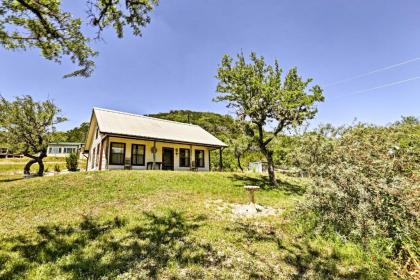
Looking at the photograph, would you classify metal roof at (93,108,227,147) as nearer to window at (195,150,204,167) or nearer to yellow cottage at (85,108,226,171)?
yellow cottage at (85,108,226,171)

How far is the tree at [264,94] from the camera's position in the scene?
14.3 m

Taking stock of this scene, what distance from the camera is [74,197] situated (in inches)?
365

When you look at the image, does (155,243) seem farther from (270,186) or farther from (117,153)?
(117,153)

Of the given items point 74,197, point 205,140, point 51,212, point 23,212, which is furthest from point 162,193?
point 205,140

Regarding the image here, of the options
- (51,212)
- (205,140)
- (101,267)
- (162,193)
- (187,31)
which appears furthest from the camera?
(205,140)

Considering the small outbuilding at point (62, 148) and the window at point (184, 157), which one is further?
the small outbuilding at point (62, 148)

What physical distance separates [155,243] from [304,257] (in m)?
3.39

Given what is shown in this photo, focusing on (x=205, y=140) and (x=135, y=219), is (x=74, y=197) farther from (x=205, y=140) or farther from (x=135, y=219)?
(x=205, y=140)

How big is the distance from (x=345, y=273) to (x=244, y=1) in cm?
1058

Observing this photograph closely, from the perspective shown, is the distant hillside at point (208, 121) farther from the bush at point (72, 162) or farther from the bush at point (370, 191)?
the bush at point (370, 191)

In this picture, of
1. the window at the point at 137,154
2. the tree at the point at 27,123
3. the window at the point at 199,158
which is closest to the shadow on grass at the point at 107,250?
the window at the point at 137,154

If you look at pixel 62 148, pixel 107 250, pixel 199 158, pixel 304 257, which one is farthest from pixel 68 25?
pixel 62 148

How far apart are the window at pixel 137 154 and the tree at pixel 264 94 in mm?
8618

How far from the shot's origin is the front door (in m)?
20.6
